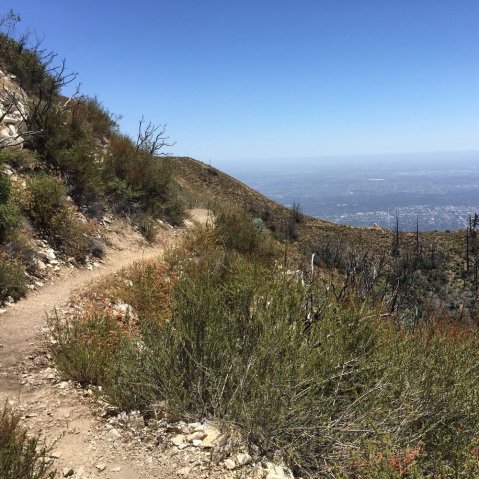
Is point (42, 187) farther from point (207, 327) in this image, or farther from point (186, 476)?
point (186, 476)

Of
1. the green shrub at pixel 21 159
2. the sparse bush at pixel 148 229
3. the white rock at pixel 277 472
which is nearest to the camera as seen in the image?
the white rock at pixel 277 472

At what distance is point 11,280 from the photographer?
6445 millimetres

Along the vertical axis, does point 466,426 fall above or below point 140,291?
below

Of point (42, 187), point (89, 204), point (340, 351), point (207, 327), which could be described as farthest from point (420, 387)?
point (89, 204)

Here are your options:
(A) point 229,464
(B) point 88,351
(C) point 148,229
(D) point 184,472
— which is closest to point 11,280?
(B) point 88,351

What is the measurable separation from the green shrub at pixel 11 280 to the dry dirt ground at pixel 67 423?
0.28 meters

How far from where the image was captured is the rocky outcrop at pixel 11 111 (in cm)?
1079

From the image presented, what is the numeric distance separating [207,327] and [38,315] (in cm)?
347

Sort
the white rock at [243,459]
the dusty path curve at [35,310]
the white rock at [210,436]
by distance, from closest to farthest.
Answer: the white rock at [243,459]
the white rock at [210,436]
the dusty path curve at [35,310]

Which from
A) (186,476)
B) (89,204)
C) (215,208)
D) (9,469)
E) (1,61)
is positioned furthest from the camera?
(215,208)

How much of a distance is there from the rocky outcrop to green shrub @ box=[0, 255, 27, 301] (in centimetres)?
433

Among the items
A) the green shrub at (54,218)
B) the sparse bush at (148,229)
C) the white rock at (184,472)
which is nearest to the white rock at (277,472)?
the white rock at (184,472)

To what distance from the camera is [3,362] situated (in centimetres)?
482

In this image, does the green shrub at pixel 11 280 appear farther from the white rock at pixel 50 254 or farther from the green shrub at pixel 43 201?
the green shrub at pixel 43 201
